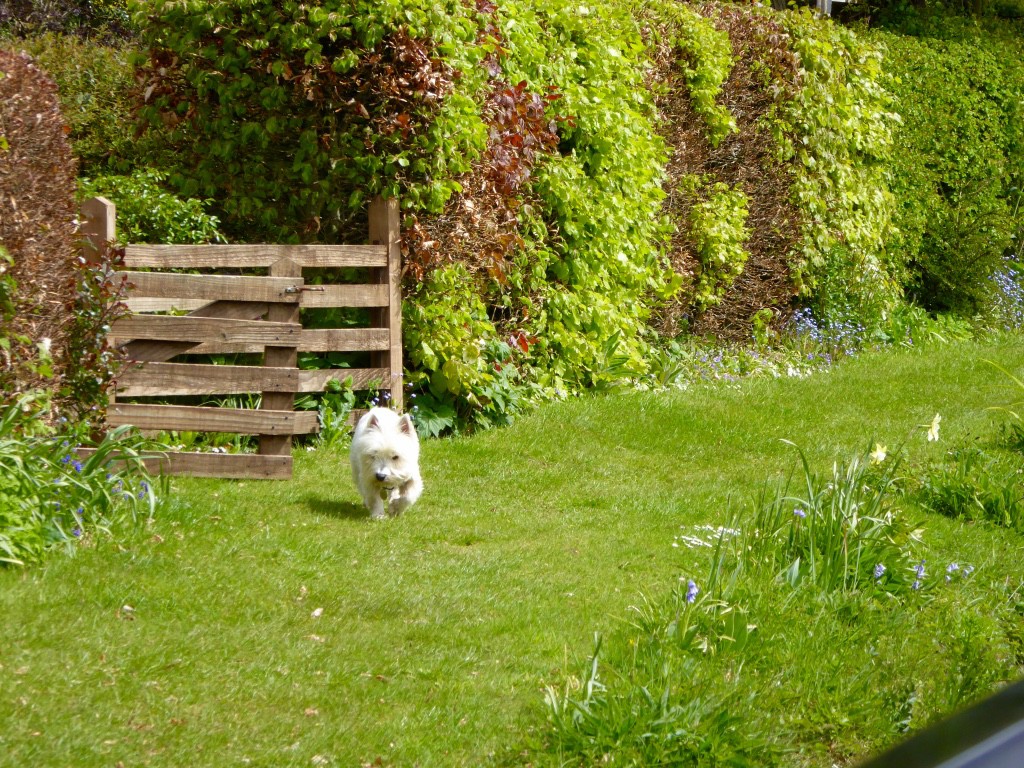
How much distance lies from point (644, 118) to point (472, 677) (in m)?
7.84

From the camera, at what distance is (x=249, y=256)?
331 inches

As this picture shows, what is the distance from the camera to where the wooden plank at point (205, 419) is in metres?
7.95

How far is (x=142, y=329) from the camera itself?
7.87 meters

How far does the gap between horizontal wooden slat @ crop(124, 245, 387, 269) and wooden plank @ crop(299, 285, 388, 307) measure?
0.18 m

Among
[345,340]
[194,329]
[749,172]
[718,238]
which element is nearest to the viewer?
[194,329]

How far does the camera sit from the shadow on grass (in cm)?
734

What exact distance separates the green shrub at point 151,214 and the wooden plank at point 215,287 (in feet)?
3.05

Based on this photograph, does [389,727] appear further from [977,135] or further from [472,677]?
[977,135]

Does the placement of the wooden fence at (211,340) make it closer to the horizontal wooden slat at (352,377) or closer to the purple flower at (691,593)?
the horizontal wooden slat at (352,377)

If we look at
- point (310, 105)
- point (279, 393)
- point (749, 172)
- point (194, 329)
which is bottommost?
point (279, 393)

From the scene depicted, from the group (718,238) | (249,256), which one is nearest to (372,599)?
(249,256)

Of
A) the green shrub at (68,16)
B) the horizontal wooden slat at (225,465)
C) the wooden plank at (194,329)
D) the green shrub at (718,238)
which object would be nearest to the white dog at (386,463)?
the horizontal wooden slat at (225,465)

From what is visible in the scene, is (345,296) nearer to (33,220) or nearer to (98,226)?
(98,226)

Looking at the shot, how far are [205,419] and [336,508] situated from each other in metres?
1.24
